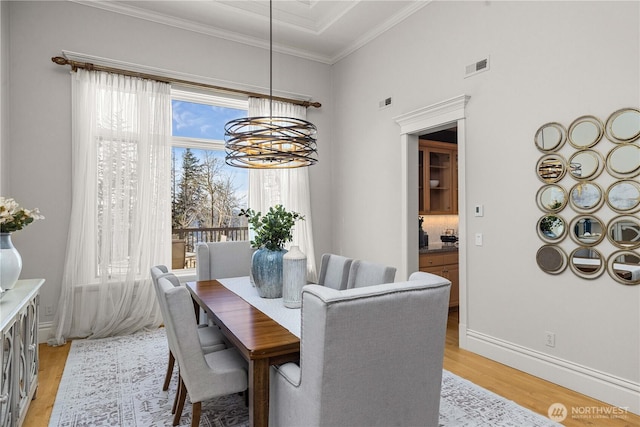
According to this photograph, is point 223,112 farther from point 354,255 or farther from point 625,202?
point 625,202

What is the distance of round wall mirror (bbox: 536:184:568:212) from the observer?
2.74 m

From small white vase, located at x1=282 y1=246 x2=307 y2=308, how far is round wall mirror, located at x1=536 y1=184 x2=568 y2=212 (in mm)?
1942

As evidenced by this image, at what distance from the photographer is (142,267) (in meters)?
4.02

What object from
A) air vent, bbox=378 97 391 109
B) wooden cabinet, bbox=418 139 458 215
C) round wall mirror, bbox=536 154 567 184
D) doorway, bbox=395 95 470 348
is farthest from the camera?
wooden cabinet, bbox=418 139 458 215

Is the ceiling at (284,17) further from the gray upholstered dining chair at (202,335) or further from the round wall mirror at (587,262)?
the gray upholstered dining chair at (202,335)

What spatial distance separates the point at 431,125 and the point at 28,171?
401 centimetres

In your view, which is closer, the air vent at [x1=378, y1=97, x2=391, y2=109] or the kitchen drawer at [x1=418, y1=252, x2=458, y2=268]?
the air vent at [x1=378, y1=97, x2=391, y2=109]

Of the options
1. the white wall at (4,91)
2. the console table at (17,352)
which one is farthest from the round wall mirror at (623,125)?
the white wall at (4,91)

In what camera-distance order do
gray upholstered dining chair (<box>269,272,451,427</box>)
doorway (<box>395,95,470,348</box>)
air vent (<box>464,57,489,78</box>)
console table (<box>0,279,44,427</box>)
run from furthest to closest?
1. doorway (<box>395,95,470,348</box>)
2. air vent (<box>464,57,489,78</box>)
3. console table (<box>0,279,44,427</box>)
4. gray upholstered dining chair (<box>269,272,451,427</box>)

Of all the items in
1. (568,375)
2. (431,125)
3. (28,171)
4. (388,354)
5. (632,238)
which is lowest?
(568,375)

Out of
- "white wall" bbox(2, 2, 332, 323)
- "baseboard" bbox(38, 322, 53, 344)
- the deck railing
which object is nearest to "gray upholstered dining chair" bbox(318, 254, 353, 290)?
the deck railing

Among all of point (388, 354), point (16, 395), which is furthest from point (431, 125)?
point (16, 395)

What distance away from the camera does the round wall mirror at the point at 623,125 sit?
2336 mm

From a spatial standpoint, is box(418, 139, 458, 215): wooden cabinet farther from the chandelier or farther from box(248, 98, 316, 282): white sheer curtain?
the chandelier
